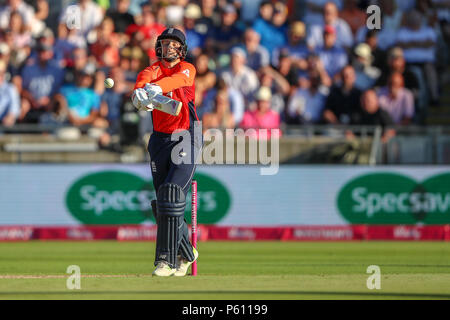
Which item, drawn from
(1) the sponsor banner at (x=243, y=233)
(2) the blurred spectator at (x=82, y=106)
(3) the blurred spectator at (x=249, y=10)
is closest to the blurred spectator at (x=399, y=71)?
(1) the sponsor banner at (x=243, y=233)

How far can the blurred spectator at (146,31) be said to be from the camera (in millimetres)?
17106

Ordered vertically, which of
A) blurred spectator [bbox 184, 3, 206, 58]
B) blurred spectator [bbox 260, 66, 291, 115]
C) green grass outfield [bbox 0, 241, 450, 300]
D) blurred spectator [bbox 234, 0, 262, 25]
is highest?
blurred spectator [bbox 234, 0, 262, 25]

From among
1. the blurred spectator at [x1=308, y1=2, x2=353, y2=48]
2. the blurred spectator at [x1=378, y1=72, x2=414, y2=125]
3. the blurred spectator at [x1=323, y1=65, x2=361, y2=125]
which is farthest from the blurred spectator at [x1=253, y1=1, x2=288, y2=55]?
the blurred spectator at [x1=378, y1=72, x2=414, y2=125]

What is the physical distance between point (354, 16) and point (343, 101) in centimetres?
262

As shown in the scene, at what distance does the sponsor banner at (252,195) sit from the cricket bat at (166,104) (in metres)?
8.22

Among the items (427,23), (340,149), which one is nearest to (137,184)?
(340,149)

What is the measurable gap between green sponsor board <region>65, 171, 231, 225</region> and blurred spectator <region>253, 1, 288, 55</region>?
129 inches

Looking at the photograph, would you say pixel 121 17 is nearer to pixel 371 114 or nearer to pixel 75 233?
pixel 75 233

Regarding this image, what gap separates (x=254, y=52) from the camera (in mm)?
17219

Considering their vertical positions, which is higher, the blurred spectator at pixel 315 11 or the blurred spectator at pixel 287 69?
the blurred spectator at pixel 315 11

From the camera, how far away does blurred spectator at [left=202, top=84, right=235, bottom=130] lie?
15.8m

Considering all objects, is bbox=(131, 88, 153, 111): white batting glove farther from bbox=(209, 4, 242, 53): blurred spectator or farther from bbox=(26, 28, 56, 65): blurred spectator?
bbox=(209, 4, 242, 53): blurred spectator

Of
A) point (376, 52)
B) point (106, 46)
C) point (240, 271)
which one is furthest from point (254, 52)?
point (240, 271)

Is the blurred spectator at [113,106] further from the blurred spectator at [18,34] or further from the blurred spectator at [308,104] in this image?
the blurred spectator at [308,104]
